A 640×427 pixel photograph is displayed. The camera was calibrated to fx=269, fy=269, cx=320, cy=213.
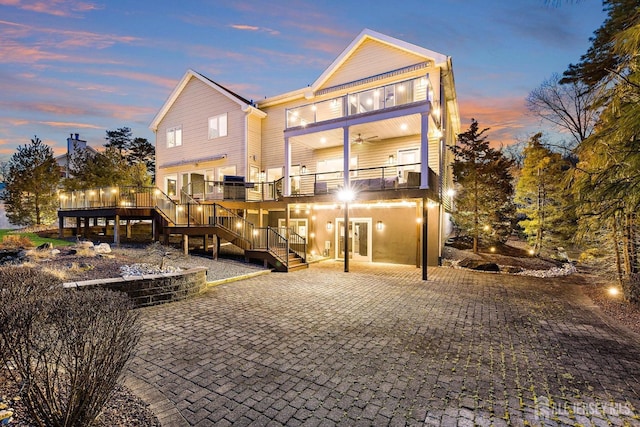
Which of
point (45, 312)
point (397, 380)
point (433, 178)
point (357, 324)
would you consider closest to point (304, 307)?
point (357, 324)

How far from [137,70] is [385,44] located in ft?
50.8

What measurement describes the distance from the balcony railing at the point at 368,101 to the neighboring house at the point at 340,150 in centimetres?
6

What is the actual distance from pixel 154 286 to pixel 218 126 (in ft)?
47.1

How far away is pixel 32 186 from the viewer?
22.2 meters

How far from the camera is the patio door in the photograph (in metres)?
14.7

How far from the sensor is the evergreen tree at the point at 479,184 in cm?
1598

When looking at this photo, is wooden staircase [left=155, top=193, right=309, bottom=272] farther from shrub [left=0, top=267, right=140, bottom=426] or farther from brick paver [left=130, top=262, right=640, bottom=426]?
shrub [left=0, top=267, right=140, bottom=426]

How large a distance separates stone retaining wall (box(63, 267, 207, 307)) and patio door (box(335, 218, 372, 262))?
8.89 m

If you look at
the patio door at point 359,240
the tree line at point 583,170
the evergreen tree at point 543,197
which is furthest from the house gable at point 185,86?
the evergreen tree at point 543,197

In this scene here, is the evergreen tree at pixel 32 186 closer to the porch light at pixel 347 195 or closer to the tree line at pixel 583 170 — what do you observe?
the porch light at pixel 347 195

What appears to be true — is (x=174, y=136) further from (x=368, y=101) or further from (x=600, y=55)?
(x=600, y=55)

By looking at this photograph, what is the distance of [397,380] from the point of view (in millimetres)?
3752

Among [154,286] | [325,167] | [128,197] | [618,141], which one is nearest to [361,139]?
[325,167]

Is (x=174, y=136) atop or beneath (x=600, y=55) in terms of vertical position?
beneath
